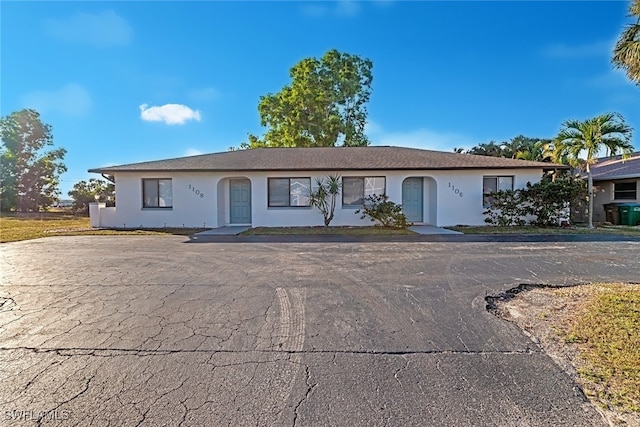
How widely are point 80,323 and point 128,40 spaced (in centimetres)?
1103

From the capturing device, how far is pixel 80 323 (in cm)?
392

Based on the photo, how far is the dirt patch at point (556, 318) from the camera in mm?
2342

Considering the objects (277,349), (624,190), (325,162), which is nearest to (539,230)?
(624,190)

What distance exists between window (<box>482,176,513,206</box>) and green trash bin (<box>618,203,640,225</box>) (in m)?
6.07

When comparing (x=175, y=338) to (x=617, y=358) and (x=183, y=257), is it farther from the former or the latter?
(x=183, y=257)

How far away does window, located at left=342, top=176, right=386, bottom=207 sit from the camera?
15336 millimetres

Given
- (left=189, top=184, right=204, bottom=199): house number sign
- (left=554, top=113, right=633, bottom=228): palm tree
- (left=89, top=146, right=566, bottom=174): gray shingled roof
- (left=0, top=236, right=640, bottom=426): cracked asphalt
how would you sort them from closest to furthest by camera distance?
1. (left=0, top=236, right=640, bottom=426): cracked asphalt
2. (left=554, top=113, right=633, bottom=228): palm tree
3. (left=89, top=146, right=566, bottom=174): gray shingled roof
4. (left=189, top=184, right=204, bottom=199): house number sign

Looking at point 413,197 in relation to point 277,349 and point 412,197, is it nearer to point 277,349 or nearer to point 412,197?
point 412,197

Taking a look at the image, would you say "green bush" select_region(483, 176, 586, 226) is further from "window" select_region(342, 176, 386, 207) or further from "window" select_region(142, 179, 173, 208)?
"window" select_region(142, 179, 173, 208)

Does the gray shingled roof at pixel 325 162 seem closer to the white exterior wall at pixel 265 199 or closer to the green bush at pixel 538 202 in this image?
the white exterior wall at pixel 265 199

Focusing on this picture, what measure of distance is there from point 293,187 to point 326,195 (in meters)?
1.69

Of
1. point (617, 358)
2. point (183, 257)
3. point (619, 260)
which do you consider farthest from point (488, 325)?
point (183, 257)

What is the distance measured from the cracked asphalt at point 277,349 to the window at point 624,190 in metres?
14.5

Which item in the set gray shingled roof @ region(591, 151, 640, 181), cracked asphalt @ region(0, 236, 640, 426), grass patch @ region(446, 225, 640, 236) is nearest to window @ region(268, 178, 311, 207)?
grass patch @ region(446, 225, 640, 236)
